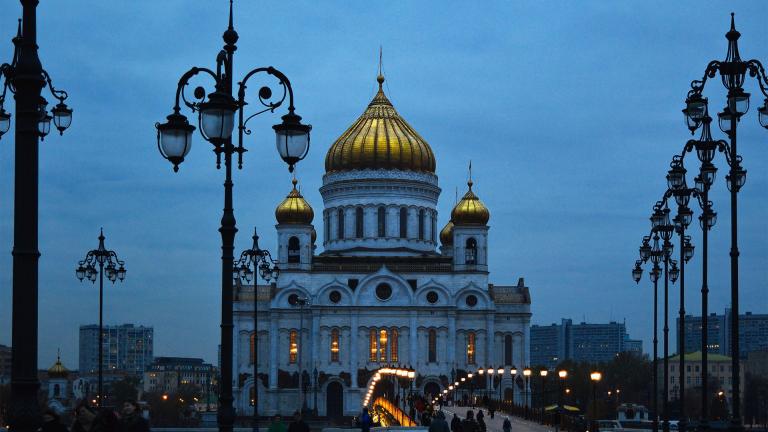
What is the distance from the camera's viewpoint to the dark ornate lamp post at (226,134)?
15.6 m

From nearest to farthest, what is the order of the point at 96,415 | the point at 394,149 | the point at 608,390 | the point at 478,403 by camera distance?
the point at 96,415
the point at 478,403
the point at 394,149
the point at 608,390

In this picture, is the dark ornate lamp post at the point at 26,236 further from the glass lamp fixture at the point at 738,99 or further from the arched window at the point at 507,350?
the arched window at the point at 507,350

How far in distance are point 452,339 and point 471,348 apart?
5.79 feet

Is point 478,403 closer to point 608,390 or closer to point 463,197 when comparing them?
point 463,197

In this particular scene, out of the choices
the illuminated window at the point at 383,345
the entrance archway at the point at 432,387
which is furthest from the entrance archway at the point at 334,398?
the entrance archway at the point at 432,387

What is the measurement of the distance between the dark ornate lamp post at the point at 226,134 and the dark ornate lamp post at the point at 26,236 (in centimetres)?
342

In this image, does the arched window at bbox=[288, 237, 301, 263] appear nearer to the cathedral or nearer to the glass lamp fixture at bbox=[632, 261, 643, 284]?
the cathedral

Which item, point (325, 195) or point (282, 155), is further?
point (325, 195)

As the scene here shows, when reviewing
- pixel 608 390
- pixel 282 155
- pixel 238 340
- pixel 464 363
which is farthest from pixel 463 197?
pixel 282 155

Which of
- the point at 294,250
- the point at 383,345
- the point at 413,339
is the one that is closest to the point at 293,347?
Answer: the point at 383,345

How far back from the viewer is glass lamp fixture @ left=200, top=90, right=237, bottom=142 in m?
16.0

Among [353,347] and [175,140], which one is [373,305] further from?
[175,140]

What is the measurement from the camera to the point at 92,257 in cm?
3859

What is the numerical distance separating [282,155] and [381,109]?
81899 mm
